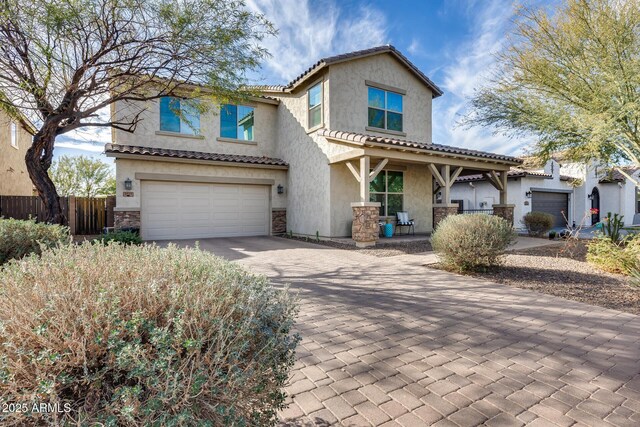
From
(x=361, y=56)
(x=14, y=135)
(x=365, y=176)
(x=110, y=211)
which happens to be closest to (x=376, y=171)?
(x=365, y=176)

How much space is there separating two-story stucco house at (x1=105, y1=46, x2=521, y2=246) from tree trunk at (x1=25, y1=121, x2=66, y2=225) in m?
3.38

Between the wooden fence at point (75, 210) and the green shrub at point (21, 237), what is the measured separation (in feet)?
23.5

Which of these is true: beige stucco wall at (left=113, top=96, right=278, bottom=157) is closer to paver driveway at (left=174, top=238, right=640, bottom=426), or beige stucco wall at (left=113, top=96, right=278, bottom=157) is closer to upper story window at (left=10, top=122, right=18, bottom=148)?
upper story window at (left=10, top=122, right=18, bottom=148)

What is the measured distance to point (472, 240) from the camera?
675cm

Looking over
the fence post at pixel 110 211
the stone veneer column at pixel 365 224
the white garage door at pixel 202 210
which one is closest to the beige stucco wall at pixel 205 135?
the white garage door at pixel 202 210

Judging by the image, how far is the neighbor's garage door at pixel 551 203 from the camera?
62.9 feet

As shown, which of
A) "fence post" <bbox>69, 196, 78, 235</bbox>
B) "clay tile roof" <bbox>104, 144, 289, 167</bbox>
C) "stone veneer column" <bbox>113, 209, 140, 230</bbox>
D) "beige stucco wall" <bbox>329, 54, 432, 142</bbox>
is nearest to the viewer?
"clay tile roof" <bbox>104, 144, 289, 167</bbox>

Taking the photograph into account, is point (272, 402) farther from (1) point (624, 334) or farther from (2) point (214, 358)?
(1) point (624, 334)

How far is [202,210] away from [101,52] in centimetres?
701

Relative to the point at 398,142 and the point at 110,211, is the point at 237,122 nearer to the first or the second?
the point at 110,211

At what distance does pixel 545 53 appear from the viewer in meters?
8.79

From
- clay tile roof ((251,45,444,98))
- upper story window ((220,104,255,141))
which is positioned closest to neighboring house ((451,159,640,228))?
clay tile roof ((251,45,444,98))

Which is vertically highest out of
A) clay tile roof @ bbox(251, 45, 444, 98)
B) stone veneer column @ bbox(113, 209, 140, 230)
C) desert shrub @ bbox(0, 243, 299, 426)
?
clay tile roof @ bbox(251, 45, 444, 98)

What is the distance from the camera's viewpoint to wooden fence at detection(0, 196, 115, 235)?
1183 cm
